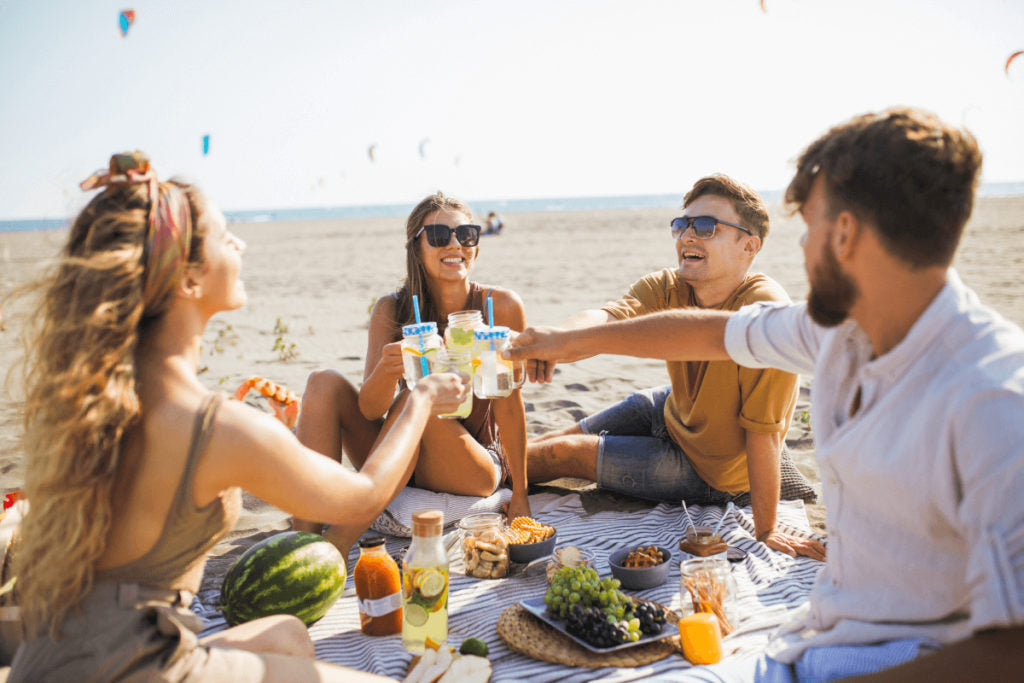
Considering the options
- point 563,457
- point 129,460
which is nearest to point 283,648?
point 129,460

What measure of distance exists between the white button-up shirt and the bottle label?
1828 mm

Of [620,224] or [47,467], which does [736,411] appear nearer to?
[47,467]

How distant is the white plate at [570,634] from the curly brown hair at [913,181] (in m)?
1.95

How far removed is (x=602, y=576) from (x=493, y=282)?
40.9 feet

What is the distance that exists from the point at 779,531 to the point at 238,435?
10.8 feet

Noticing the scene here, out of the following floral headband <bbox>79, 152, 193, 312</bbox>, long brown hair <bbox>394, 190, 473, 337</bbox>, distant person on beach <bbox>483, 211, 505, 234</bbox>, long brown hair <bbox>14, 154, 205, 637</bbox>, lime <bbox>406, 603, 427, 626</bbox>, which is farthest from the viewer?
distant person on beach <bbox>483, 211, 505, 234</bbox>

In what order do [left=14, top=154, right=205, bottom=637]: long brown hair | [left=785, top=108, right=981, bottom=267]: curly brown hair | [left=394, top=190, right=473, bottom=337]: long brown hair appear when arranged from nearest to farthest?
1. [left=785, top=108, right=981, bottom=267]: curly brown hair
2. [left=14, top=154, right=205, bottom=637]: long brown hair
3. [left=394, top=190, right=473, bottom=337]: long brown hair

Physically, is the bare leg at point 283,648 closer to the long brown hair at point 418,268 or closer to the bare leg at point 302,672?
the bare leg at point 302,672

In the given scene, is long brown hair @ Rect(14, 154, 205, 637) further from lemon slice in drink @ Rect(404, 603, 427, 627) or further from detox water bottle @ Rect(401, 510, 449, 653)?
lemon slice in drink @ Rect(404, 603, 427, 627)

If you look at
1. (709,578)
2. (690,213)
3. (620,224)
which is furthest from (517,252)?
(709,578)

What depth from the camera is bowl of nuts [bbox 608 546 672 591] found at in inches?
147

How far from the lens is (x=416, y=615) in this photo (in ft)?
10.5

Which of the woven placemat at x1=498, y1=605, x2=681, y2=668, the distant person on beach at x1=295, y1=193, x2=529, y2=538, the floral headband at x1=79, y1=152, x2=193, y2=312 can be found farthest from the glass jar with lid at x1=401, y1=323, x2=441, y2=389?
the floral headband at x1=79, y1=152, x2=193, y2=312

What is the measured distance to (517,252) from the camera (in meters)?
23.7
